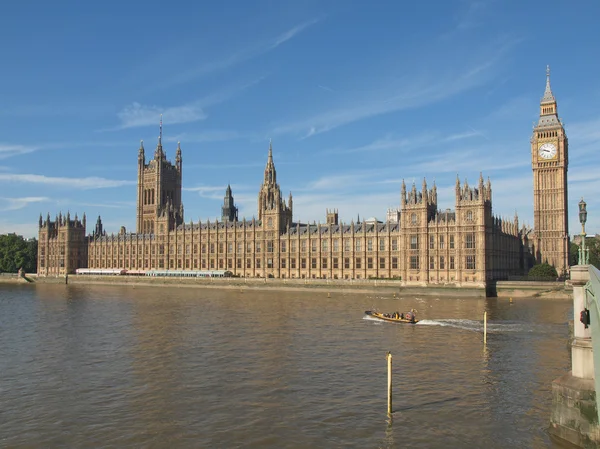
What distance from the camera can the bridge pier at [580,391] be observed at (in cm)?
2291

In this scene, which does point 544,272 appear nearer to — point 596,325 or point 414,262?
point 414,262

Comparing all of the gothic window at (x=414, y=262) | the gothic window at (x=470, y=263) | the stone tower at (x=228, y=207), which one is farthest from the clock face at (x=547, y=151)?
the stone tower at (x=228, y=207)

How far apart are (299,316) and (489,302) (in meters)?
35.7

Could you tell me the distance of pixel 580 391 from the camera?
2303 cm

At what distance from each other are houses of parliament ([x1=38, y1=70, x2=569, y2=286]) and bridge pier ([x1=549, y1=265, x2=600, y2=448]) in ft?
265

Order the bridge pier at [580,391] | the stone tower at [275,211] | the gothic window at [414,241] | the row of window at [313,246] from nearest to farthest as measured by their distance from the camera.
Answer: the bridge pier at [580,391] < the row of window at [313,246] < the gothic window at [414,241] < the stone tower at [275,211]

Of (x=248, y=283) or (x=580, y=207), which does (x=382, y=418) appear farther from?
(x=248, y=283)

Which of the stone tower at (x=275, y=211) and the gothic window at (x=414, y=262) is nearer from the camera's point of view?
the gothic window at (x=414, y=262)

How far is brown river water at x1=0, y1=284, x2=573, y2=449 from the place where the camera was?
1051 inches

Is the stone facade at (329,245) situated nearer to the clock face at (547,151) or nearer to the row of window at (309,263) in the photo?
the row of window at (309,263)

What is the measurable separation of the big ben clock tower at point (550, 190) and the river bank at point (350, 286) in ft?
123

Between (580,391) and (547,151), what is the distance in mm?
122646

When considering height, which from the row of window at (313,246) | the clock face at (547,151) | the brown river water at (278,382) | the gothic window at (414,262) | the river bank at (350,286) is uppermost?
the clock face at (547,151)

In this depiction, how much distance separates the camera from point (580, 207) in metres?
24.4
